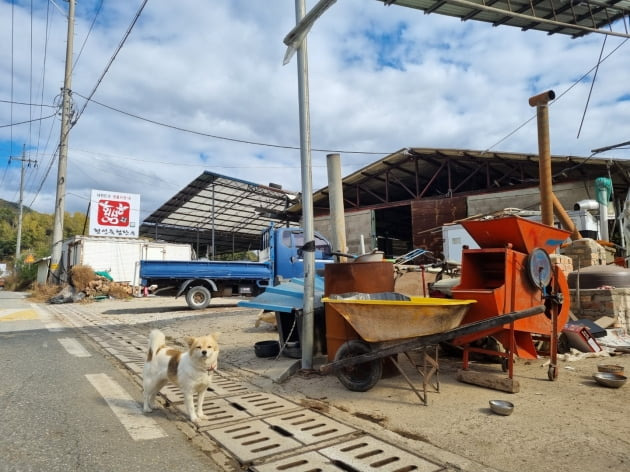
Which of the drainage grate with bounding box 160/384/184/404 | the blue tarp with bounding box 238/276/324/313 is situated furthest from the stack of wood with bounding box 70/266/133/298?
the drainage grate with bounding box 160/384/184/404

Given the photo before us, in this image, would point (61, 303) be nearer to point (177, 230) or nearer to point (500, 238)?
point (177, 230)

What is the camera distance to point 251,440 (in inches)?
125

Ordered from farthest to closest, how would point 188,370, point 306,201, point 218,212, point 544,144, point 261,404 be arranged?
point 218,212 < point 544,144 < point 306,201 < point 261,404 < point 188,370

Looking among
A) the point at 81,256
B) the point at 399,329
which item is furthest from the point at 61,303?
the point at 399,329

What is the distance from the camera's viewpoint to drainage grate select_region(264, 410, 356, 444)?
3238 millimetres

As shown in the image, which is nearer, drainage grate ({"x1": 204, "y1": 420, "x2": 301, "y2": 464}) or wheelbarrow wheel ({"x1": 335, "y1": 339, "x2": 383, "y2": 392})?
drainage grate ({"x1": 204, "y1": 420, "x2": 301, "y2": 464})

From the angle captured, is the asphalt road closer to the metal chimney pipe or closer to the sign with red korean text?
the metal chimney pipe

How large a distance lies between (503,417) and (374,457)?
1382 millimetres

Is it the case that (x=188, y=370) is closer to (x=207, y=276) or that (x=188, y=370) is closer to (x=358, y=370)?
(x=358, y=370)

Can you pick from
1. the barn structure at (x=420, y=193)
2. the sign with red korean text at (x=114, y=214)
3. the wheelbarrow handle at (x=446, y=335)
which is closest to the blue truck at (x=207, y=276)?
the barn structure at (x=420, y=193)

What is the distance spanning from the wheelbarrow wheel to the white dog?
1459 mm

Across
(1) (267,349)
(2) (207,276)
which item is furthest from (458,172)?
(1) (267,349)

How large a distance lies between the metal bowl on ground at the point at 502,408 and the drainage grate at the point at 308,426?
1282 millimetres

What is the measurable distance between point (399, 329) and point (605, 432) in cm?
177
